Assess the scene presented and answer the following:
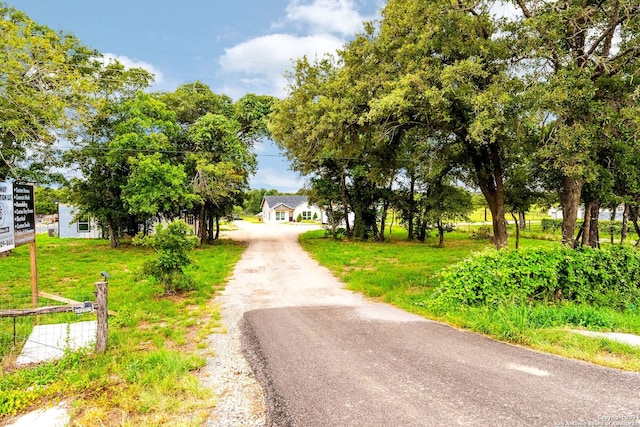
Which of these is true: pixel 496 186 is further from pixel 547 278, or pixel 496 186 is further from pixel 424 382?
pixel 424 382

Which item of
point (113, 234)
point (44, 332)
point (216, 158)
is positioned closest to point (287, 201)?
point (216, 158)

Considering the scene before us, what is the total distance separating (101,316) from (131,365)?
3.07ft

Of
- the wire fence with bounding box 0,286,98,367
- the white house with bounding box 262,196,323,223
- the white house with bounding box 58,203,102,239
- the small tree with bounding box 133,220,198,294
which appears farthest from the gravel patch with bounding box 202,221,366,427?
the white house with bounding box 262,196,323,223

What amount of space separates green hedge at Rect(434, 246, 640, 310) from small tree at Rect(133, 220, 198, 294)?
20.0 feet

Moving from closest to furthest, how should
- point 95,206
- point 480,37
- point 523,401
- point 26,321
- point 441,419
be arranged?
point 441,419, point 523,401, point 26,321, point 480,37, point 95,206

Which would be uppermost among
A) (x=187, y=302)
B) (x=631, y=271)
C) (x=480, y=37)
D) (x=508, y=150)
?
(x=480, y=37)

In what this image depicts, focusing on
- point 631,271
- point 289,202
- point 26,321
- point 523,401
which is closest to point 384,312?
point 523,401

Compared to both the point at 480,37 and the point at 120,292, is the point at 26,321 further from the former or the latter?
the point at 480,37

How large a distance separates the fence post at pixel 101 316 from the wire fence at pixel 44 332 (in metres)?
0.10

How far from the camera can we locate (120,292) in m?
9.33

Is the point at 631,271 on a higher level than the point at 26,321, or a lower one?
higher

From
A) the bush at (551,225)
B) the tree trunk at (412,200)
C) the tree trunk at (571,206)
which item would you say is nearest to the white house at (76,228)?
the tree trunk at (412,200)

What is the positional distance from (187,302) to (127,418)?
506cm

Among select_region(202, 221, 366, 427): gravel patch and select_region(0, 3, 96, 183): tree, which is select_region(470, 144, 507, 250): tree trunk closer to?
select_region(202, 221, 366, 427): gravel patch
